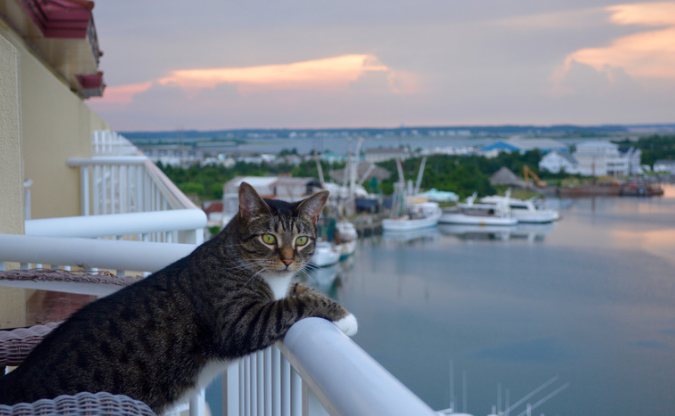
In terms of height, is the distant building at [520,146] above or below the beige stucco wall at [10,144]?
above

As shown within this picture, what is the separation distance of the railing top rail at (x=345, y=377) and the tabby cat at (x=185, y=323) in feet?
0.51

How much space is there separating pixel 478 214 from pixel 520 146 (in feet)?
96.6

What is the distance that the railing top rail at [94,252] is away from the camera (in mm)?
1141

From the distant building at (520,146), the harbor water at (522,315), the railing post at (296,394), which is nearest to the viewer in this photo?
the railing post at (296,394)

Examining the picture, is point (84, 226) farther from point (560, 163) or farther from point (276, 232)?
point (560, 163)

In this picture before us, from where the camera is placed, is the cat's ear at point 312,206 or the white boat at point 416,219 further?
the white boat at point 416,219

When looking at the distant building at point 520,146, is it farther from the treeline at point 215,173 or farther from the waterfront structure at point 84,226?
the waterfront structure at point 84,226

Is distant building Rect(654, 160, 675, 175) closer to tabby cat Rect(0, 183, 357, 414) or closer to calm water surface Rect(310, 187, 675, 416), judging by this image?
calm water surface Rect(310, 187, 675, 416)

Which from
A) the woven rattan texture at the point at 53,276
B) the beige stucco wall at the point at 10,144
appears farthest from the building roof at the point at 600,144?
the woven rattan texture at the point at 53,276

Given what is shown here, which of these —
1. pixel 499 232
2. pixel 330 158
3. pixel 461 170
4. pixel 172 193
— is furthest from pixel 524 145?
pixel 172 193

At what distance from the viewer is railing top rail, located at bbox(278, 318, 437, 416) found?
469 mm

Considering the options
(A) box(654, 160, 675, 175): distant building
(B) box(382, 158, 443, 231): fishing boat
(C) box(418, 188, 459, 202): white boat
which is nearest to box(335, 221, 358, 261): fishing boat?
(B) box(382, 158, 443, 231): fishing boat

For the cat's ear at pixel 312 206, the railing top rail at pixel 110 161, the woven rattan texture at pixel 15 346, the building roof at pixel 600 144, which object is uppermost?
the building roof at pixel 600 144

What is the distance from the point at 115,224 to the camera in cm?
172
